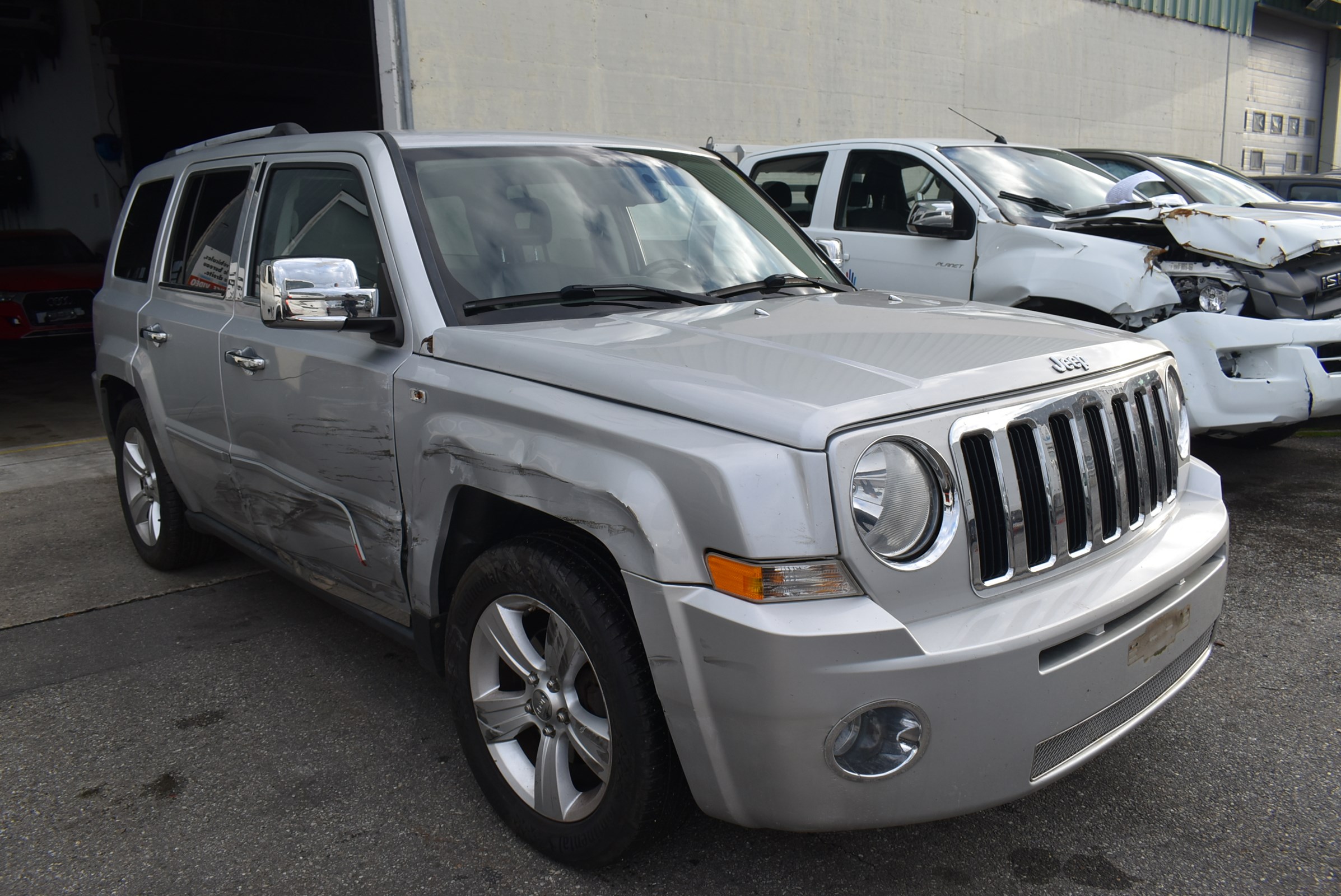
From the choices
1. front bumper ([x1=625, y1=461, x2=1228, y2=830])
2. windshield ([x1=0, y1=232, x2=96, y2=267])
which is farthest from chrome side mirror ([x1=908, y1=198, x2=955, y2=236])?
windshield ([x1=0, y1=232, x2=96, y2=267])

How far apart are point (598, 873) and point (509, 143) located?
219 centimetres

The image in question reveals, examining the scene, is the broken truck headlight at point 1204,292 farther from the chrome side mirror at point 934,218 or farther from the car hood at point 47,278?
the car hood at point 47,278

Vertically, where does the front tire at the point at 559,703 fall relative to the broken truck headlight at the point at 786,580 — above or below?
below

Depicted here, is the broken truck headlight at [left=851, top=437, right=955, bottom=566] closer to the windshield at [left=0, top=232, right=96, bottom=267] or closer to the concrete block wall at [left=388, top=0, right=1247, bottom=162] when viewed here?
the concrete block wall at [left=388, top=0, right=1247, bottom=162]

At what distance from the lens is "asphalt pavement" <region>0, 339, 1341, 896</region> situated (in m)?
2.47

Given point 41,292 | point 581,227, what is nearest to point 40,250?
point 41,292

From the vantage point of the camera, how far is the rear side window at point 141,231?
179 inches

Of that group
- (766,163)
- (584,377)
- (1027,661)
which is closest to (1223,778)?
(1027,661)

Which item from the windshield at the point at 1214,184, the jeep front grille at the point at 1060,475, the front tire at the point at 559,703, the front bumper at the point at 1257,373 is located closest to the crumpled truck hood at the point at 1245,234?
the front bumper at the point at 1257,373

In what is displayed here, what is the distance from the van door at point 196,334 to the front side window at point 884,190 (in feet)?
13.2

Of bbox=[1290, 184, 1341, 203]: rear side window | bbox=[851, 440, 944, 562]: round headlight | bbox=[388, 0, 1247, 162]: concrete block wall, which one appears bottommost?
bbox=[851, 440, 944, 562]: round headlight

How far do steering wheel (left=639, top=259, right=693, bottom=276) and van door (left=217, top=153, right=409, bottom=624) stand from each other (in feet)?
2.53

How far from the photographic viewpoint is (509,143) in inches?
132

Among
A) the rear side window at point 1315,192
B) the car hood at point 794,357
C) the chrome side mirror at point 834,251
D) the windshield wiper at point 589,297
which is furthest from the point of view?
the rear side window at point 1315,192
